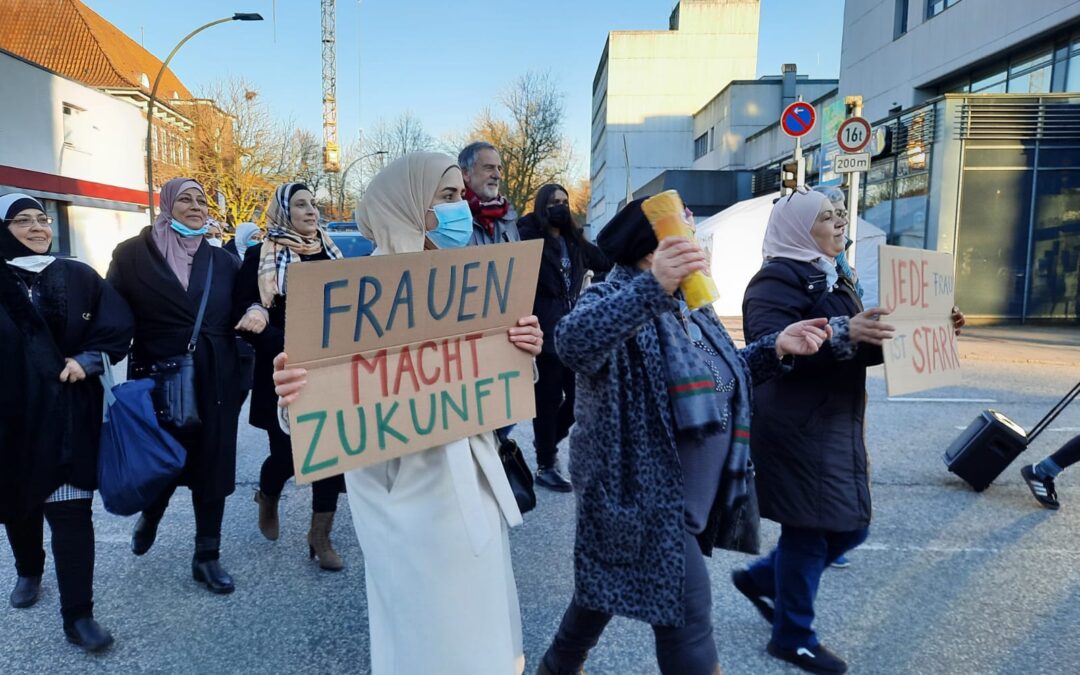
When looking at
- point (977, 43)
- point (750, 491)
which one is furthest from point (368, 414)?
point (977, 43)

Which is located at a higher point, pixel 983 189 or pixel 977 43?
pixel 977 43

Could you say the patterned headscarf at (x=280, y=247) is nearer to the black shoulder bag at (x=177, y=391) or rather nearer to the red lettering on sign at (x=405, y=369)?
the black shoulder bag at (x=177, y=391)

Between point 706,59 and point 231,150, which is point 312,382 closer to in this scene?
point 231,150

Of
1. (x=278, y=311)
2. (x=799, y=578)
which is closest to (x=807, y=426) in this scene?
(x=799, y=578)

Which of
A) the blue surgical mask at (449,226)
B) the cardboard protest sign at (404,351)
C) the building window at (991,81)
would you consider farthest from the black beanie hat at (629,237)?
the building window at (991,81)

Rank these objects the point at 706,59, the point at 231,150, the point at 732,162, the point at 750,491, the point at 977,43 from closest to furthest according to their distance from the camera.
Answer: the point at 750,491 → the point at 977,43 → the point at 231,150 → the point at 732,162 → the point at 706,59

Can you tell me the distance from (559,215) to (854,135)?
256 inches

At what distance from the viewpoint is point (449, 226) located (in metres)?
2.42

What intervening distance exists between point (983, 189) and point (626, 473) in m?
15.8

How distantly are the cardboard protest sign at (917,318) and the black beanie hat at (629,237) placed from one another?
1.08 metres

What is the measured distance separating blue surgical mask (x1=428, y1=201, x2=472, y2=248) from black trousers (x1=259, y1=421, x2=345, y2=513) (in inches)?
65.0

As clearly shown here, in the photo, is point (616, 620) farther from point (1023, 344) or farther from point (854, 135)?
point (1023, 344)

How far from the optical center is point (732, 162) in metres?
35.9

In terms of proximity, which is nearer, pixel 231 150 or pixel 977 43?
pixel 977 43
